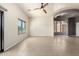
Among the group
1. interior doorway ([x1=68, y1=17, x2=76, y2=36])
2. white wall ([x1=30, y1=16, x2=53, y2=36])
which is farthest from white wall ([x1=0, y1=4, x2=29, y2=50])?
interior doorway ([x1=68, y1=17, x2=76, y2=36])

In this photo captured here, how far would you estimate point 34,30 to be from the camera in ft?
44.6

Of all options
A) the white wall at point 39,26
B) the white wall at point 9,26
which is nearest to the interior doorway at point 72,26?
the white wall at point 39,26

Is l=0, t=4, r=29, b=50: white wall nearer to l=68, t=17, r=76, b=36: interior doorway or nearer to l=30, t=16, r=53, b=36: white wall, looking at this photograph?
l=30, t=16, r=53, b=36: white wall

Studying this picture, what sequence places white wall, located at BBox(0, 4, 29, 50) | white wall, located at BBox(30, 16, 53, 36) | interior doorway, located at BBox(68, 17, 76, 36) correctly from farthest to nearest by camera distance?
interior doorway, located at BBox(68, 17, 76, 36)
white wall, located at BBox(30, 16, 53, 36)
white wall, located at BBox(0, 4, 29, 50)

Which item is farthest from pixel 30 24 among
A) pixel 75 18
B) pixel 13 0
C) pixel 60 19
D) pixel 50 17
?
pixel 13 0

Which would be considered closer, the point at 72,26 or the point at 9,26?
the point at 9,26

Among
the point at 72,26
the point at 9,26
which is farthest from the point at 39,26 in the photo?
the point at 9,26

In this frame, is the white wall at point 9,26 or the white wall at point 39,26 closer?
the white wall at point 9,26

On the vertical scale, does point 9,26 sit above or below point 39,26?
below

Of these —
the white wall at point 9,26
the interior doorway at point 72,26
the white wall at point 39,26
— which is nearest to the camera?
the white wall at point 9,26

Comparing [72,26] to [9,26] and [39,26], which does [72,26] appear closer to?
[39,26]

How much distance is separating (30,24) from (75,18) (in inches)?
239

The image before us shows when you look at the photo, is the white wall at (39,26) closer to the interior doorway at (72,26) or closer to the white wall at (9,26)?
the interior doorway at (72,26)

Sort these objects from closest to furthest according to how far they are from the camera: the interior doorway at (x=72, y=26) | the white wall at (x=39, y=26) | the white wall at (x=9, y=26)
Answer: the white wall at (x=9, y=26) → the white wall at (x=39, y=26) → the interior doorway at (x=72, y=26)
